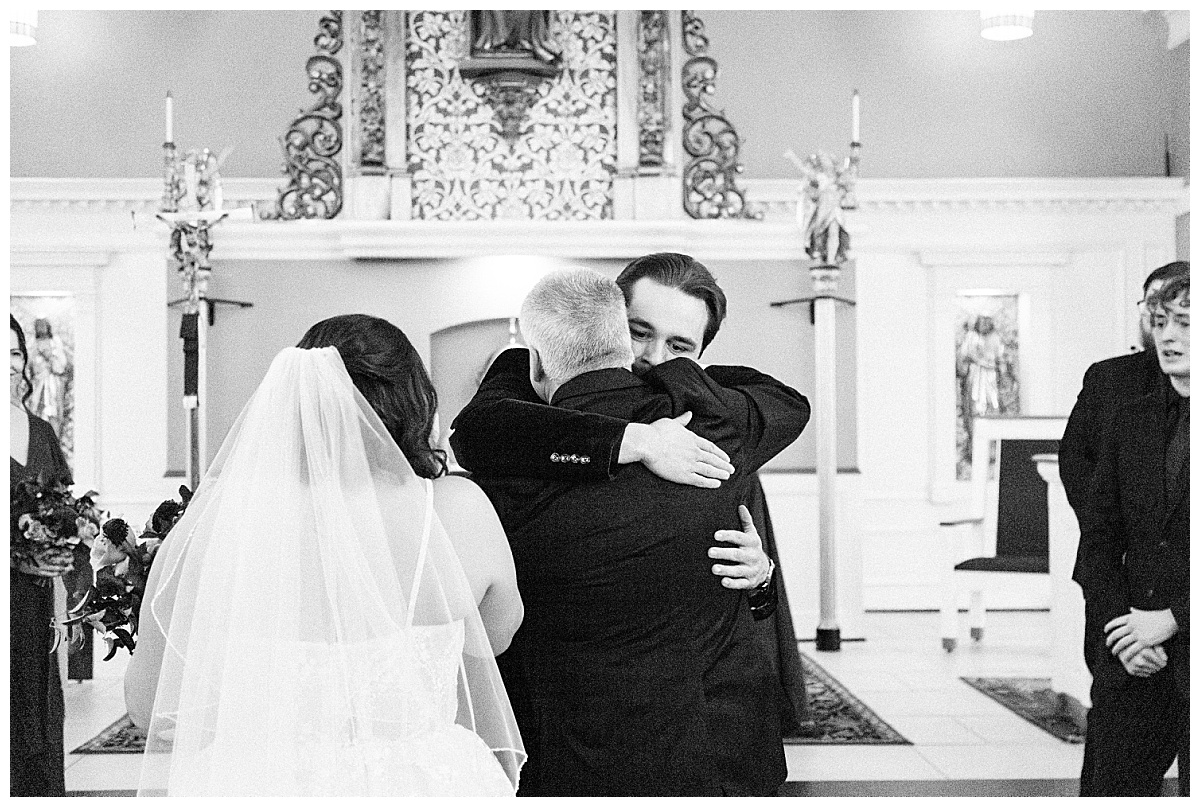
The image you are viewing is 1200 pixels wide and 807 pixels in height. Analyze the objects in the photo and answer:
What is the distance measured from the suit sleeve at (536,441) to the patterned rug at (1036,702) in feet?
12.9

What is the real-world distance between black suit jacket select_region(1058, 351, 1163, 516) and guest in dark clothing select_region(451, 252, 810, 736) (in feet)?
4.51

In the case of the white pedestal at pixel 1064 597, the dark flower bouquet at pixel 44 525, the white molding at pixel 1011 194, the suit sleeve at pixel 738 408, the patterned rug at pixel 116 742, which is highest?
Result: the white molding at pixel 1011 194

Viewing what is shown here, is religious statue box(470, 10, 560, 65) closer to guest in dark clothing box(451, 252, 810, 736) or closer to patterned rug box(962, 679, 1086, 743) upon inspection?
patterned rug box(962, 679, 1086, 743)

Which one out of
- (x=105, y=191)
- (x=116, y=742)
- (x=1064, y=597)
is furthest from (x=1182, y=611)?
(x=105, y=191)

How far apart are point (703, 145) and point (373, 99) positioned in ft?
6.59

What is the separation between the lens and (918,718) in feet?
19.4

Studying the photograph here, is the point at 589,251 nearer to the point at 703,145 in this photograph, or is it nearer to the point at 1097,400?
the point at 703,145

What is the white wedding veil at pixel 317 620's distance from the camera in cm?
216

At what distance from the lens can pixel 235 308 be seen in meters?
8.35

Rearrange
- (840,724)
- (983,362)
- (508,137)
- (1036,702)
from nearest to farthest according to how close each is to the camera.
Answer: (840,724), (1036,702), (508,137), (983,362)

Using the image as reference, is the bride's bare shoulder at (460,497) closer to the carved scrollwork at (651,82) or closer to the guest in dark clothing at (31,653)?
the guest in dark clothing at (31,653)

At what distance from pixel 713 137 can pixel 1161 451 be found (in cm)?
536

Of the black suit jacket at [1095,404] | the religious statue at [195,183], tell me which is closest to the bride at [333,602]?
the black suit jacket at [1095,404]
